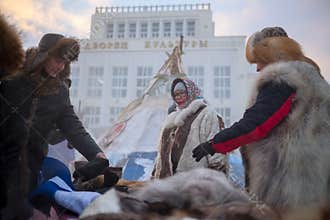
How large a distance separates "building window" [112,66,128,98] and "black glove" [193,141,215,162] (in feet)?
1.14

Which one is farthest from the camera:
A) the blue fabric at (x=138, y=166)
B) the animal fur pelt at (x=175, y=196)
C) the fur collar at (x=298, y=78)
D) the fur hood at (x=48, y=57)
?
the blue fabric at (x=138, y=166)

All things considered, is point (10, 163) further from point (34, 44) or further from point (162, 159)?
point (162, 159)

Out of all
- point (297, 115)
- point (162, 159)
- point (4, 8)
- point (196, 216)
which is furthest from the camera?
point (162, 159)

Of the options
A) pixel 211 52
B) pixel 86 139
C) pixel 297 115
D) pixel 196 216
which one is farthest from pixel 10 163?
pixel 297 115

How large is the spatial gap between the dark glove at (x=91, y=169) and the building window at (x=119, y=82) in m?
0.25

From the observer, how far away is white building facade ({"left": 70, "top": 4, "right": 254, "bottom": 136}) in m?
1.62

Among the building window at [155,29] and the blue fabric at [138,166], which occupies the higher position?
the building window at [155,29]

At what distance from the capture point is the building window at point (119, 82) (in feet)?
5.42

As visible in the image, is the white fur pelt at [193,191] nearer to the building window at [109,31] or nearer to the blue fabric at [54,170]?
the blue fabric at [54,170]

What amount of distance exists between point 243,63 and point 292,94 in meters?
0.24

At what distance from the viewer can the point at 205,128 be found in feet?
5.29

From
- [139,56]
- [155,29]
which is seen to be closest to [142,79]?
[139,56]

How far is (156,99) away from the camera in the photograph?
1696mm

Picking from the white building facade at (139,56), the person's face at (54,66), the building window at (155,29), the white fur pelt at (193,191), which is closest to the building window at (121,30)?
the white building facade at (139,56)
